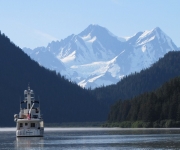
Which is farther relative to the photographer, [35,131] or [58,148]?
[35,131]

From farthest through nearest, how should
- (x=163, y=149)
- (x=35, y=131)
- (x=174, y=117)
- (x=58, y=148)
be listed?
(x=174, y=117)
(x=35, y=131)
(x=58, y=148)
(x=163, y=149)

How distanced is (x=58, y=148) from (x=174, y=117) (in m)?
99.4

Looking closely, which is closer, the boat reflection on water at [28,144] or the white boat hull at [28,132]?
the boat reflection on water at [28,144]

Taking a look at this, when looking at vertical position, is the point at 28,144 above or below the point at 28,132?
below

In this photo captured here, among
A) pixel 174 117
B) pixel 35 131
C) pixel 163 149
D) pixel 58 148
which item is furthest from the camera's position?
pixel 174 117

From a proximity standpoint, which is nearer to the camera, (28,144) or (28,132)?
(28,144)

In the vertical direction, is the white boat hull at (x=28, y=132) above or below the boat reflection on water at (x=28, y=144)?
above

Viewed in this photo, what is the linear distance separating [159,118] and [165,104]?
4125 millimetres

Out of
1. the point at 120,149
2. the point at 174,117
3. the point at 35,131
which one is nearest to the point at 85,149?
the point at 120,149

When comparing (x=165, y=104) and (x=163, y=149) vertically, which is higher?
(x=165, y=104)

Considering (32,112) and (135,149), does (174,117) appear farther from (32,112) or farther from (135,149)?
(135,149)

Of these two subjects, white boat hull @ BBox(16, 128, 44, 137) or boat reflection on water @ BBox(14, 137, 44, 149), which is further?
white boat hull @ BBox(16, 128, 44, 137)

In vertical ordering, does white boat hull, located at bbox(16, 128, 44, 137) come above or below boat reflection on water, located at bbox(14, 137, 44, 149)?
above

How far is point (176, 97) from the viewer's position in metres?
197
